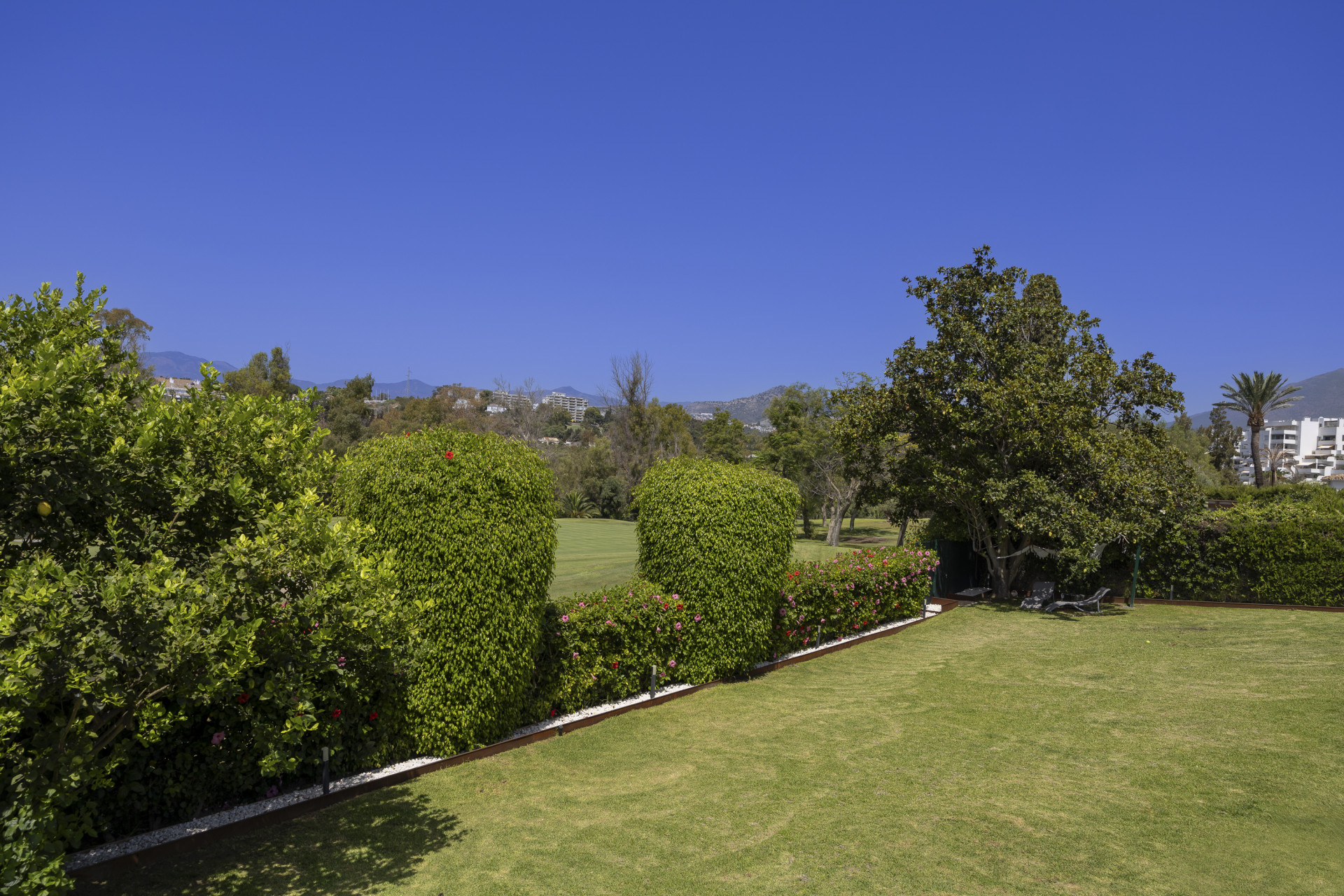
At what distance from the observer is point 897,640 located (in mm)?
14555

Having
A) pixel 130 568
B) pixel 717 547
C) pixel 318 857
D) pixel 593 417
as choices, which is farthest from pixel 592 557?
pixel 593 417

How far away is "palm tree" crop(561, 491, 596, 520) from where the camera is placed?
190ft

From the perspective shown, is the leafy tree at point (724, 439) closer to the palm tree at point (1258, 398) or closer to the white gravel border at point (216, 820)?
the palm tree at point (1258, 398)

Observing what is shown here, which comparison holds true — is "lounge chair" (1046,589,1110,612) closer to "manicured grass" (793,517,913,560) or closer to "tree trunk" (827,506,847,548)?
"manicured grass" (793,517,913,560)

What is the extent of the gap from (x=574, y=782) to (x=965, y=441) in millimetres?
13947

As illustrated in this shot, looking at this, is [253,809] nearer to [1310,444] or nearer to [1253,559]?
[1253,559]

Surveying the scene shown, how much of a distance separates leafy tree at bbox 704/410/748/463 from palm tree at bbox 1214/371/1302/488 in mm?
36680

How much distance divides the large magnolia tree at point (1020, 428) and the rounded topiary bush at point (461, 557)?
13.0 m

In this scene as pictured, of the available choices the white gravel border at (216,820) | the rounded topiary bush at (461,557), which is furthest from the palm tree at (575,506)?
the white gravel border at (216,820)

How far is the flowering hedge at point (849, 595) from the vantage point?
493 inches

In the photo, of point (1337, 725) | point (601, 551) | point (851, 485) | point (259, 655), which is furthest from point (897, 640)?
point (851, 485)

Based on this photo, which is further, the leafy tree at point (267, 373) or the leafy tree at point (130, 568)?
the leafy tree at point (267, 373)

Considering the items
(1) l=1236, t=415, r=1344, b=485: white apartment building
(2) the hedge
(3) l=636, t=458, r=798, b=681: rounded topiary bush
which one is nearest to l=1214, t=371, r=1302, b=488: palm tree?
(2) the hedge

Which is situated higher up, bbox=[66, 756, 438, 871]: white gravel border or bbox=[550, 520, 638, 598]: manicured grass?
bbox=[66, 756, 438, 871]: white gravel border
